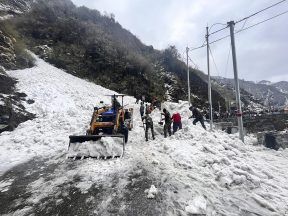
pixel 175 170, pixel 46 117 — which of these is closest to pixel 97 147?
pixel 175 170

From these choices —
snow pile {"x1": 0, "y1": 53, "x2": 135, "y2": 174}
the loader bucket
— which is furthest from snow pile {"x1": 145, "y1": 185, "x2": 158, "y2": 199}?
snow pile {"x1": 0, "y1": 53, "x2": 135, "y2": 174}

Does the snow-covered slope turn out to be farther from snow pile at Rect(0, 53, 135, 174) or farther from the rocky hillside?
the rocky hillside

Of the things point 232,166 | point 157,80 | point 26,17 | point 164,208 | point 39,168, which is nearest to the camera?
point 164,208

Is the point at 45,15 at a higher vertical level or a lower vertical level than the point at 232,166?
higher

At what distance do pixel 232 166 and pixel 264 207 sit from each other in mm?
2364

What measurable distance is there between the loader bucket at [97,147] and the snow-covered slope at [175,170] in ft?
1.57

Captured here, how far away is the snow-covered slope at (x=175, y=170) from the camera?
742cm

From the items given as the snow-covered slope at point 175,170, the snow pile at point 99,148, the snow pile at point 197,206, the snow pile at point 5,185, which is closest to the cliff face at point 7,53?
the snow-covered slope at point 175,170

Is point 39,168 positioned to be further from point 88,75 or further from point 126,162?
point 88,75

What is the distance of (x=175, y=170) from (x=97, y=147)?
3.71 metres

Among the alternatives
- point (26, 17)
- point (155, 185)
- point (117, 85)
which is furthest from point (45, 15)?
point (155, 185)

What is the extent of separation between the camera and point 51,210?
23.8 feet

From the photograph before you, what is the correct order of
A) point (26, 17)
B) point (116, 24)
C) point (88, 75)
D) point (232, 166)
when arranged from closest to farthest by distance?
point (232, 166), point (88, 75), point (26, 17), point (116, 24)

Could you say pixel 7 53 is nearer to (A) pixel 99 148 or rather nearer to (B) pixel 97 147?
(B) pixel 97 147
